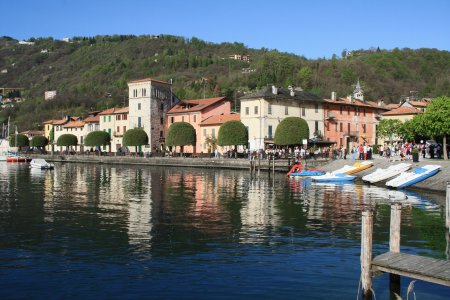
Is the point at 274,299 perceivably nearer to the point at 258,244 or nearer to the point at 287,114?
the point at 258,244

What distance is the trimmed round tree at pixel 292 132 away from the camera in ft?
230

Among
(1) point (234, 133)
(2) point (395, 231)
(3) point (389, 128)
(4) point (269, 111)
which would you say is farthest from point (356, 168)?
Answer: (2) point (395, 231)

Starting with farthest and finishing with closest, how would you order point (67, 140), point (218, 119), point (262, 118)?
point (67, 140) → point (218, 119) → point (262, 118)

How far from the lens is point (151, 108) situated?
99688mm

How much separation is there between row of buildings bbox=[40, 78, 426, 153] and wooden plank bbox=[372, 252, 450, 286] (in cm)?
6459

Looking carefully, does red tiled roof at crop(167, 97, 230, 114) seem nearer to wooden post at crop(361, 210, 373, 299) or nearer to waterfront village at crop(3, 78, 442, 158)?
waterfront village at crop(3, 78, 442, 158)

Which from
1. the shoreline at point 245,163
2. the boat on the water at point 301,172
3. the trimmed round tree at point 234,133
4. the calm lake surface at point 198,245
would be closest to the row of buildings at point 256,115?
the trimmed round tree at point 234,133

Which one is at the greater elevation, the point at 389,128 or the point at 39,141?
the point at 389,128

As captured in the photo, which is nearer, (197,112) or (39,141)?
(197,112)

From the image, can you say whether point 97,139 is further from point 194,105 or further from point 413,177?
point 413,177

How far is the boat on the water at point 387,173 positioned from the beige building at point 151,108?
Result: 61.4m

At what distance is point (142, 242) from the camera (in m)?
18.9

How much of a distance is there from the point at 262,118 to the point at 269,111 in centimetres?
173

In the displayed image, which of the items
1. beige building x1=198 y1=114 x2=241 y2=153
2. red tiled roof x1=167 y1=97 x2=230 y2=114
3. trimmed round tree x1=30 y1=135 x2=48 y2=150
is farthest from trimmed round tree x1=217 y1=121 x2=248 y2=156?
trimmed round tree x1=30 y1=135 x2=48 y2=150
